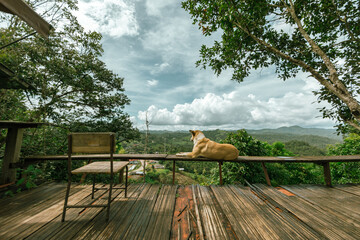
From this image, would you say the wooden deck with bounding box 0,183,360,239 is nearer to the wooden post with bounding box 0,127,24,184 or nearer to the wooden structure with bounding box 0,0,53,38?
the wooden post with bounding box 0,127,24,184

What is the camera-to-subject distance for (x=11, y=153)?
2600mm

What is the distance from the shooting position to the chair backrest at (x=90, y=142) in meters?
1.75

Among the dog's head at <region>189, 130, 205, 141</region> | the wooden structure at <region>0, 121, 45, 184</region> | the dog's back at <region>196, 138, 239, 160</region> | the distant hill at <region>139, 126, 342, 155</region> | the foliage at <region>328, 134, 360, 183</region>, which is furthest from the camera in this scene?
the distant hill at <region>139, 126, 342, 155</region>

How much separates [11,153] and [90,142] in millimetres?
2375

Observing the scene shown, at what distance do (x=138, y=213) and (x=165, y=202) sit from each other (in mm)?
487

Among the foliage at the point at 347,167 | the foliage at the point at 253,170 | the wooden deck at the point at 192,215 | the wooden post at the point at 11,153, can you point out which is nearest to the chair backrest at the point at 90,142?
the wooden deck at the point at 192,215

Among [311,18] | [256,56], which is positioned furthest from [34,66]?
[311,18]

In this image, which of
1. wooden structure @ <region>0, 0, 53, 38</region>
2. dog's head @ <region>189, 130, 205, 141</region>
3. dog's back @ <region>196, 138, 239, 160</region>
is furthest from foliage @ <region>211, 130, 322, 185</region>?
wooden structure @ <region>0, 0, 53, 38</region>

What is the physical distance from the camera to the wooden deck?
144cm

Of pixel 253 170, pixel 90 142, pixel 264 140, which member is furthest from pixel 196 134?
pixel 264 140

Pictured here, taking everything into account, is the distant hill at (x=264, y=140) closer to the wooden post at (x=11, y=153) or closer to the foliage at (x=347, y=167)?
the foliage at (x=347, y=167)

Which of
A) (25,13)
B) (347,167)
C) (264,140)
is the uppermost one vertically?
(25,13)

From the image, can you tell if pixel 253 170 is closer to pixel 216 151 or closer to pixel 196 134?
pixel 216 151

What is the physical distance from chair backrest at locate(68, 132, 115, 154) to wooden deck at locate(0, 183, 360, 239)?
0.91m
